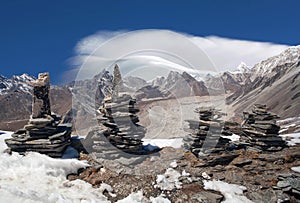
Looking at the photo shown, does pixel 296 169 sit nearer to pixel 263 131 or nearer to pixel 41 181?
pixel 263 131

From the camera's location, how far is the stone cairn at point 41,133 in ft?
52.0

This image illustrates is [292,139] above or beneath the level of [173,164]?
above

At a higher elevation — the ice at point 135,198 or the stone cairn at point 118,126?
the stone cairn at point 118,126

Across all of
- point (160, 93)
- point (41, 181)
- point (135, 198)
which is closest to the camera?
point (135, 198)

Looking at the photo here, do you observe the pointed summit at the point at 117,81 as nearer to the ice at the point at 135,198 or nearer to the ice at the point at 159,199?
the ice at the point at 135,198

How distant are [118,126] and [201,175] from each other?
5757 millimetres

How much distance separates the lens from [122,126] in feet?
55.3

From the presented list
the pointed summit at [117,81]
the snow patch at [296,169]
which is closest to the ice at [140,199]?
the pointed summit at [117,81]

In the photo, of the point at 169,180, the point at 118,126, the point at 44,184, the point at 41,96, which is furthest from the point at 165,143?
the point at 44,184

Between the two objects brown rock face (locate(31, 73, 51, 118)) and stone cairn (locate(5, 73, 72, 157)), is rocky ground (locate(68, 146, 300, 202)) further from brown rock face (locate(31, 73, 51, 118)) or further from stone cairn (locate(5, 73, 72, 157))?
brown rock face (locate(31, 73, 51, 118))

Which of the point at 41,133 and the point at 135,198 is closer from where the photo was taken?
the point at 135,198

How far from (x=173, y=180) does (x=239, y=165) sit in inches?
165

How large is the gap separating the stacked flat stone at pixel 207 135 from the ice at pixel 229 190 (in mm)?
2838

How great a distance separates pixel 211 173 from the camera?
14.6m
